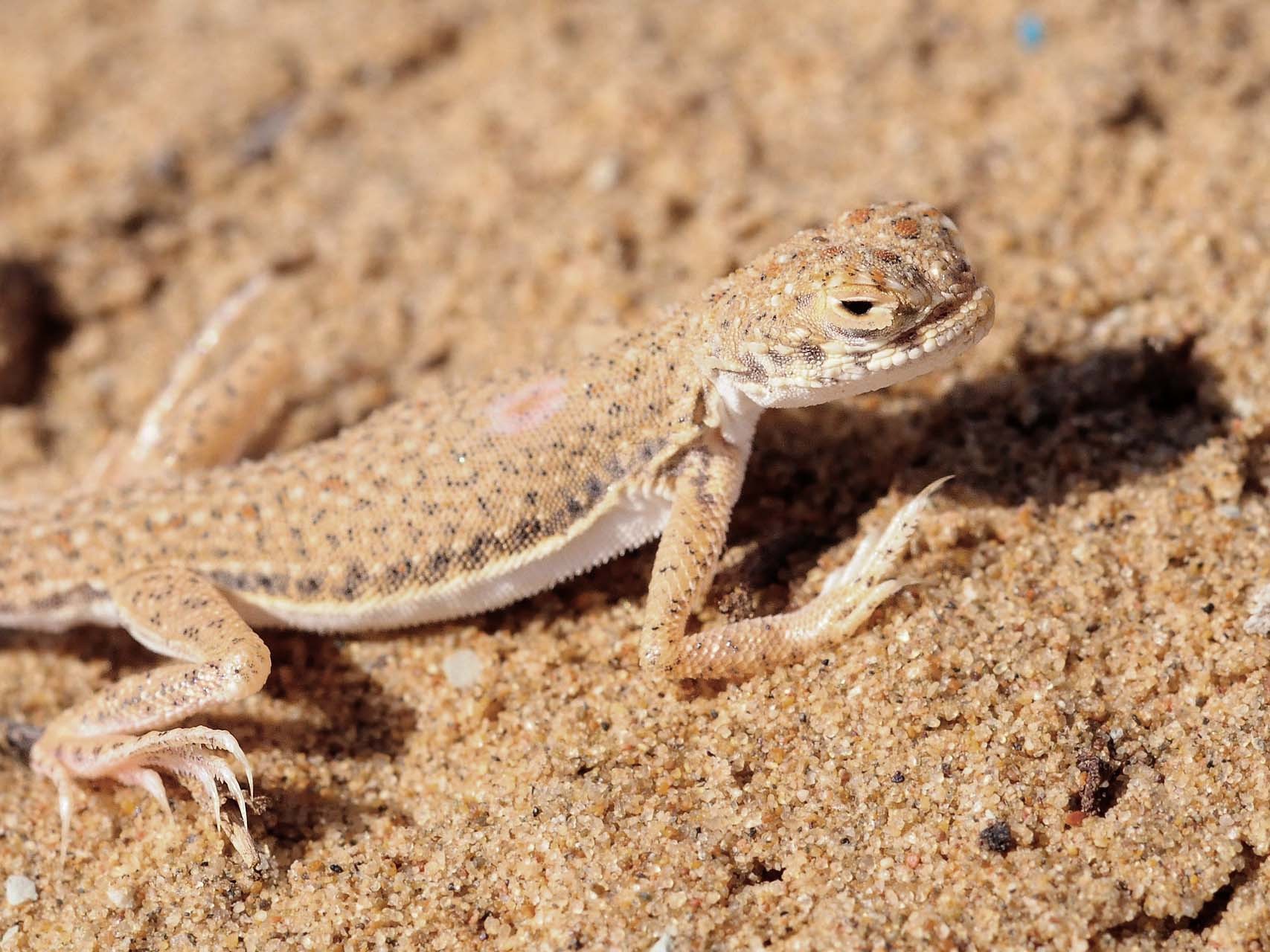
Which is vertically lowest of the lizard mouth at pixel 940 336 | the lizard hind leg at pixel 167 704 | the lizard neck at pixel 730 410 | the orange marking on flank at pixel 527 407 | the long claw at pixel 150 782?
the long claw at pixel 150 782

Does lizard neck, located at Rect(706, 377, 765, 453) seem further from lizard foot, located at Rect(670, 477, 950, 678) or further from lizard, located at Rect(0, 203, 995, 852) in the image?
lizard foot, located at Rect(670, 477, 950, 678)

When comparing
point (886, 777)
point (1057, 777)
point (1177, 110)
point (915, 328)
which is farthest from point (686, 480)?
point (1177, 110)

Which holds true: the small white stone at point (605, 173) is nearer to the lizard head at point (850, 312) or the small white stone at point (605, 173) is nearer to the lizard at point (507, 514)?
the lizard at point (507, 514)

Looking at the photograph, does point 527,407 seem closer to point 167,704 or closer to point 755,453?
point 755,453

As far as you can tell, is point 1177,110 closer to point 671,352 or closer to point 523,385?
point 671,352

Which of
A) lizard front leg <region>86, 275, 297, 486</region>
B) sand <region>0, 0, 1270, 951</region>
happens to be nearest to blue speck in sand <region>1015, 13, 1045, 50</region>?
sand <region>0, 0, 1270, 951</region>

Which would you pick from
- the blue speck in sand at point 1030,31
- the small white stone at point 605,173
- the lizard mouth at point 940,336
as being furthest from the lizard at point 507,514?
the blue speck in sand at point 1030,31

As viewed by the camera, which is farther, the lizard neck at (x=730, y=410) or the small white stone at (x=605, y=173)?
the small white stone at (x=605, y=173)

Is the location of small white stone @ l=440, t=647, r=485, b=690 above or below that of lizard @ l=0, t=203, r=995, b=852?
below
